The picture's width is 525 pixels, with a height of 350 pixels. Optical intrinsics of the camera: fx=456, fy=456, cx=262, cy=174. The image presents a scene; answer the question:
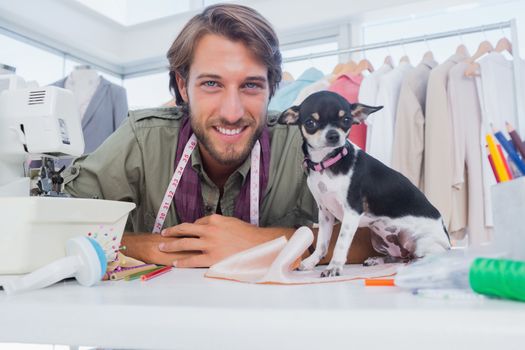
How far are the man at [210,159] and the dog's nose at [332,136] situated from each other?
24 cm

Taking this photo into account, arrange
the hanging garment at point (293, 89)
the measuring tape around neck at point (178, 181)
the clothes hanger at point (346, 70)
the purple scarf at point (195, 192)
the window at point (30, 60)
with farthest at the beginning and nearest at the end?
the window at point (30, 60) < the hanging garment at point (293, 89) < the clothes hanger at point (346, 70) < the purple scarf at point (195, 192) < the measuring tape around neck at point (178, 181)

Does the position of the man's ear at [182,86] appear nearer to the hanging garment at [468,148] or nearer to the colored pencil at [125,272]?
the colored pencil at [125,272]

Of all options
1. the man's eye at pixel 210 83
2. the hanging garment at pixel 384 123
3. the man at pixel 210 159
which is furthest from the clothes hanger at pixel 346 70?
the man's eye at pixel 210 83

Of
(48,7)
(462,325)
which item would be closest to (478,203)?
(462,325)

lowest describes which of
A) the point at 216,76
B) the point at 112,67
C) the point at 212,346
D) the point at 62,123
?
the point at 212,346

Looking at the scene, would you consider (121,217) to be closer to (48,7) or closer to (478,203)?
(478,203)

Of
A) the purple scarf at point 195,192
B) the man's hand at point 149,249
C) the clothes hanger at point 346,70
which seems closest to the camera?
the man's hand at point 149,249

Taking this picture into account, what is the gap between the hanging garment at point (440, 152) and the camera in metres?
1.71

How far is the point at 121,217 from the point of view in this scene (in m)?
0.63

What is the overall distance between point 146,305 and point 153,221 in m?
0.82

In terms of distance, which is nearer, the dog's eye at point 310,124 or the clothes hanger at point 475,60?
the dog's eye at point 310,124

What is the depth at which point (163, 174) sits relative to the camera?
3.67 ft

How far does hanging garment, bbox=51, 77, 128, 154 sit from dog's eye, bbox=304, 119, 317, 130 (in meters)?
1.87

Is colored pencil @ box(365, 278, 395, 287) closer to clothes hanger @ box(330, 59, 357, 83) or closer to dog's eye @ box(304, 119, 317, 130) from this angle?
dog's eye @ box(304, 119, 317, 130)
